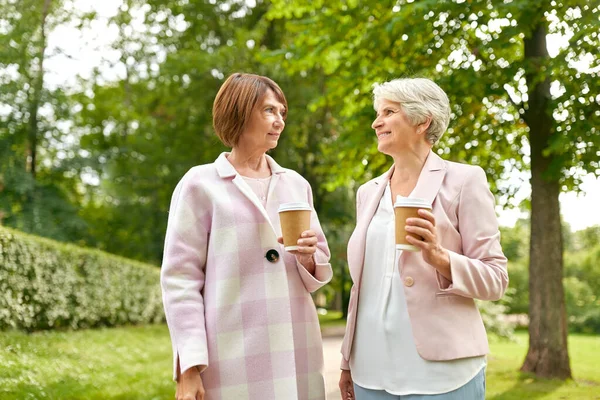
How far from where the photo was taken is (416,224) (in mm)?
2398

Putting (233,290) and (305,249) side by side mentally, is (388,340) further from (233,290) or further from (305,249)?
(233,290)

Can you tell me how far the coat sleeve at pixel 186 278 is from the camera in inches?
106

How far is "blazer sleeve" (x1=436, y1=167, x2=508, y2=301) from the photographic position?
8.44ft

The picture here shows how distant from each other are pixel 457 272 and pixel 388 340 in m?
0.42

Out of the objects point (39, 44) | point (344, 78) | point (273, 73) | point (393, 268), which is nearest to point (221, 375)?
point (393, 268)

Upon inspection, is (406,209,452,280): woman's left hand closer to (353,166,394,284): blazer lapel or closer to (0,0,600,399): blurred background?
(353,166,394,284): blazer lapel

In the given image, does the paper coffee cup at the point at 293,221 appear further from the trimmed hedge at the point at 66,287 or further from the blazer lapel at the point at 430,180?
the trimmed hedge at the point at 66,287

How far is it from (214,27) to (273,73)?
4193 millimetres

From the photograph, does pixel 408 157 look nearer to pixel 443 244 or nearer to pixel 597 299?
pixel 443 244

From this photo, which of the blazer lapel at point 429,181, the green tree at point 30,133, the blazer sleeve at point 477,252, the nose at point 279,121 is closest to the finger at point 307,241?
the blazer lapel at point 429,181

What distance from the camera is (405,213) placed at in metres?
2.41

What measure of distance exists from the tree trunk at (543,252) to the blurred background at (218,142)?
0.07 ft

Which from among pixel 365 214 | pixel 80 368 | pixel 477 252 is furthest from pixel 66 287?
pixel 477 252

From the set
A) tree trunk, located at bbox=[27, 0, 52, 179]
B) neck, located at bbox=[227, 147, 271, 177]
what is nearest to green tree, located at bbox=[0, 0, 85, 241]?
tree trunk, located at bbox=[27, 0, 52, 179]
